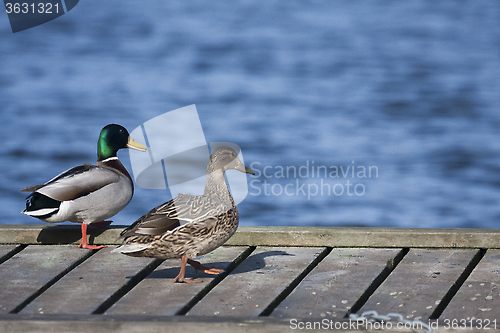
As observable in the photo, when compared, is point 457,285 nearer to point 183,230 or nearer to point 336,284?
point 336,284

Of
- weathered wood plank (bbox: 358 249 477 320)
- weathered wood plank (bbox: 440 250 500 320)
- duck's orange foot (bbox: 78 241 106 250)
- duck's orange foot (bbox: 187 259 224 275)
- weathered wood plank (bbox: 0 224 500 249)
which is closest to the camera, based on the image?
weathered wood plank (bbox: 440 250 500 320)

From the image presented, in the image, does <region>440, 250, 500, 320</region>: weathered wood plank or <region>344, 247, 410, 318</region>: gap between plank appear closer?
<region>440, 250, 500, 320</region>: weathered wood plank

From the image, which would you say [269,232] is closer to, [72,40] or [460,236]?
[460,236]

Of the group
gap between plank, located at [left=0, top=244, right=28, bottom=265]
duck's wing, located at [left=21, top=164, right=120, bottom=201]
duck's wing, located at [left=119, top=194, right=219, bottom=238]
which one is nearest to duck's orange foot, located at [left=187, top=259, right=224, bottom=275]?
duck's wing, located at [left=119, top=194, right=219, bottom=238]

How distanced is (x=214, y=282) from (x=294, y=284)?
384mm

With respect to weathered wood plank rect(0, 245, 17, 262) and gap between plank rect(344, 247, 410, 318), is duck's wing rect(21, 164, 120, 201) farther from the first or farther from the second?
gap between plank rect(344, 247, 410, 318)

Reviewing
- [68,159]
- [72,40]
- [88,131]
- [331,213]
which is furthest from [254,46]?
[331,213]

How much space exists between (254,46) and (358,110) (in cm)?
524

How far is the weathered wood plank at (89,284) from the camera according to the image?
3.31 metres

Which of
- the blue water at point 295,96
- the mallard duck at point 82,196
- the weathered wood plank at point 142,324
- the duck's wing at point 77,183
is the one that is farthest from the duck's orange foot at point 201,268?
the blue water at point 295,96

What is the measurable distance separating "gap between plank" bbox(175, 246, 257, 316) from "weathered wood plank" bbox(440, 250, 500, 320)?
1078 millimetres

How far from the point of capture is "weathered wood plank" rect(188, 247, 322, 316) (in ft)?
10.7

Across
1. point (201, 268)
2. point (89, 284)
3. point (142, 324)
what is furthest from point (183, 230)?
point (142, 324)

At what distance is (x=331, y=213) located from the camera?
28.1ft
